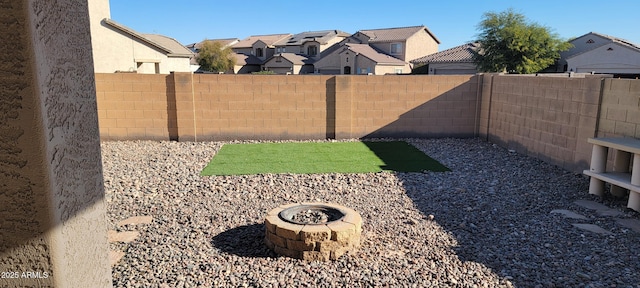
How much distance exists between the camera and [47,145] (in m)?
1.86

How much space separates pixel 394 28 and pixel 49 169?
46.7 m

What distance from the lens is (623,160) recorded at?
254 inches

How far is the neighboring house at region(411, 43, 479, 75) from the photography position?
35312 mm

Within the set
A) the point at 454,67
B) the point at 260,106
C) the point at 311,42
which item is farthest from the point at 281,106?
the point at 311,42

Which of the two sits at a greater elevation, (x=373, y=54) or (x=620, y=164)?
(x=373, y=54)

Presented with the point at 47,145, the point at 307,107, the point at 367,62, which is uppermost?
the point at 367,62

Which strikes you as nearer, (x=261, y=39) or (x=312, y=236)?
(x=312, y=236)

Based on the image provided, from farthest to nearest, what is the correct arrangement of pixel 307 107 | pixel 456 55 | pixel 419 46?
pixel 419 46 < pixel 456 55 < pixel 307 107

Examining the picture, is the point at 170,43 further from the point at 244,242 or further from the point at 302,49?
the point at 244,242

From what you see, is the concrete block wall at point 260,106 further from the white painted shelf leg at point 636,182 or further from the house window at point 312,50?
the house window at point 312,50

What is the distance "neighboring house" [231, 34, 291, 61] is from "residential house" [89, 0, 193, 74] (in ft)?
90.5

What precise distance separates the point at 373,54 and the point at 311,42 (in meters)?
10.9

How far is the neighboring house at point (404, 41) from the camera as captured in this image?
138 ft

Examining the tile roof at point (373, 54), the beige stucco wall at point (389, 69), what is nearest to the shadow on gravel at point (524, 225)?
the beige stucco wall at point (389, 69)
